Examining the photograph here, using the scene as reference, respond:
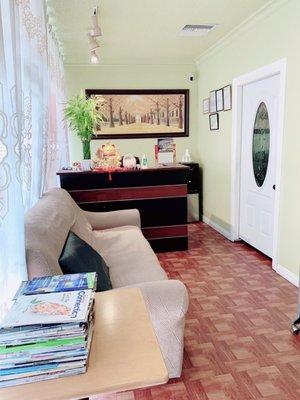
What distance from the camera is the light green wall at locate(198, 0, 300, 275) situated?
2.91m

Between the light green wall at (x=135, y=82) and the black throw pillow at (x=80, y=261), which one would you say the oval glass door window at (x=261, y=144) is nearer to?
the light green wall at (x=135, y=82)

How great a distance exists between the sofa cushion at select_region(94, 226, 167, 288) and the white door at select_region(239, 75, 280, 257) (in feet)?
4.97

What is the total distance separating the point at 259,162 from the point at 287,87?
97 cm

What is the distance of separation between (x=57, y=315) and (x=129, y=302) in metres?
0.39

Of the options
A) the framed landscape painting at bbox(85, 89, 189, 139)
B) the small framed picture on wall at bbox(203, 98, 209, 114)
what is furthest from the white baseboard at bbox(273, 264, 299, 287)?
the framed landscape painting at bbox(85, 89, 189, 139)

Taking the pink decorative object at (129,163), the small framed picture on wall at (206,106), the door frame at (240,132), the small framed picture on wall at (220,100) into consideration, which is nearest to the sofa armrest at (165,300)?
the door frame at (240,132)

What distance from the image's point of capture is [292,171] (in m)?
3.00

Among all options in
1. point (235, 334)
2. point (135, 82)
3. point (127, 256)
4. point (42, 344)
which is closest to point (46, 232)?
point (127, 256)

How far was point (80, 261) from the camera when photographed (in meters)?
1.91

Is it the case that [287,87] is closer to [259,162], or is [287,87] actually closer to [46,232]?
[259,162]

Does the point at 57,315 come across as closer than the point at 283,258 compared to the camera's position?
Yes

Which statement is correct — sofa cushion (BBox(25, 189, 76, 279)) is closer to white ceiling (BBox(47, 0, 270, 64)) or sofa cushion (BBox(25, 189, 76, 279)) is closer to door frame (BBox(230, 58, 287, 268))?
white ceiling (BBox(47, 0, 270, 64))

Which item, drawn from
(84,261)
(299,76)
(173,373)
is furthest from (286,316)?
(299,76)

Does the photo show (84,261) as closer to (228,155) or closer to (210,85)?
(228,155)
